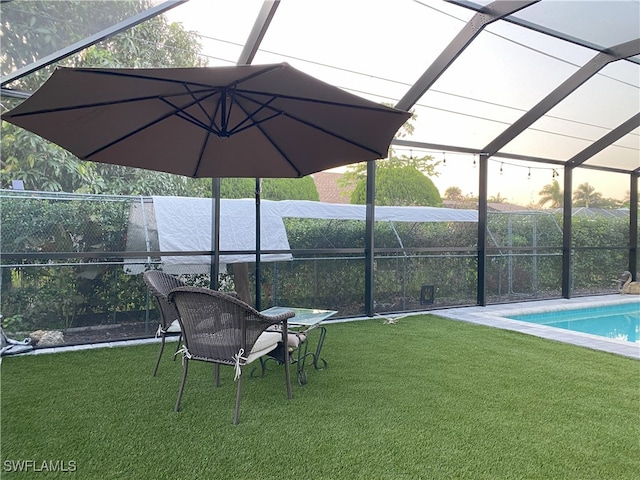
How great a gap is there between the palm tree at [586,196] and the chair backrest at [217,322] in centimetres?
837

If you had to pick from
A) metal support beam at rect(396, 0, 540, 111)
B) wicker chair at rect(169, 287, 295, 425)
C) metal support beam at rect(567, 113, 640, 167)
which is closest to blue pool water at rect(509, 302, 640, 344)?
metal support beam at rect(567, 113, 640, 167)

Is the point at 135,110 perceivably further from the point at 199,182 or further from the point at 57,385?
the point at 199,182

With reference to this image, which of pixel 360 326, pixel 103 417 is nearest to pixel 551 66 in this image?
pixel 360 326

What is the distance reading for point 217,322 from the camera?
9.45 feet

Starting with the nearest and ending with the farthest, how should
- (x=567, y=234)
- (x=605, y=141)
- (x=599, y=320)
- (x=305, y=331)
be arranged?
(x=305, y=331) → (x=599, y=320) → (x=605, y=141) → (x=567, y=234)

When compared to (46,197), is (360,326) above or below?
below

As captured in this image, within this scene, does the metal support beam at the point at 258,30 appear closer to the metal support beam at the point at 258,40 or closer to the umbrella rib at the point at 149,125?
the metal support beam at the point at 258,40

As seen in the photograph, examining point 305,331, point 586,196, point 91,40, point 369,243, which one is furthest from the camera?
point 586,196

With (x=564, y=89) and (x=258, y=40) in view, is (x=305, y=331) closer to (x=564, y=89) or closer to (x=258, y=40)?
(x=258, y=40)

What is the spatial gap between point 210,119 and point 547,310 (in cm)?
683

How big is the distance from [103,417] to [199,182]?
10.1ft

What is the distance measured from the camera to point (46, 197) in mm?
4535

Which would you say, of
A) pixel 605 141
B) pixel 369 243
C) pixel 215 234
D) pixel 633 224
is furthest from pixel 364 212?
pixel 633 224

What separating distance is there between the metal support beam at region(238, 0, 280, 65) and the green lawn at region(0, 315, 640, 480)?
10.7 feet
